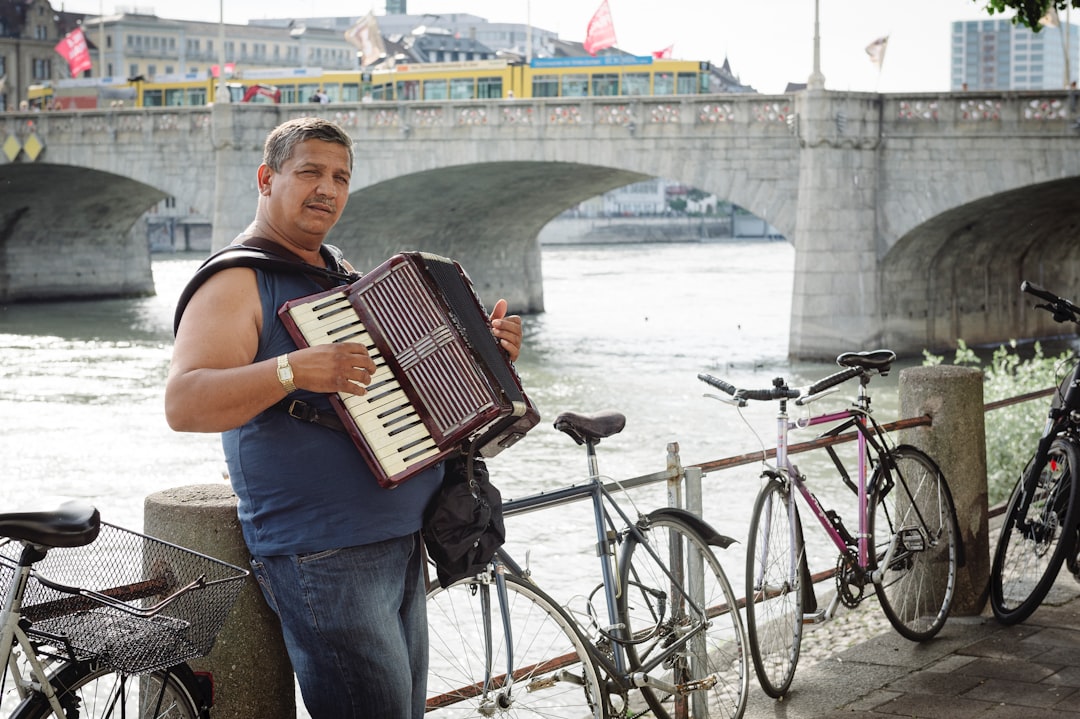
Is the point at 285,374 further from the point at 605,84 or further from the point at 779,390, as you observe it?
the point at 605,84

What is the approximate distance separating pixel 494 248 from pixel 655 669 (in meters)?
31.2

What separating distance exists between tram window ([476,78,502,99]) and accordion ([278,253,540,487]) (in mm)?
30552

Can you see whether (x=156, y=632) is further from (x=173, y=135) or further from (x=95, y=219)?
(x=95, y=219)

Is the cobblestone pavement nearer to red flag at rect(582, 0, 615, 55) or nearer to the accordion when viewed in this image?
the accordion

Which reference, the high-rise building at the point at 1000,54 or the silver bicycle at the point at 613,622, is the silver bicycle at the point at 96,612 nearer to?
the silver bicycle at the point at 613,622

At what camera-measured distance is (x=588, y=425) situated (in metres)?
3.72

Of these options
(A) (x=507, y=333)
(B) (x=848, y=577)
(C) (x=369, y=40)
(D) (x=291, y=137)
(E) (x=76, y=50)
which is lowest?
(B) (x=848, y=577)

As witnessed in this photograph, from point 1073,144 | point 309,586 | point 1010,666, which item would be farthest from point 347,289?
point 1073,144

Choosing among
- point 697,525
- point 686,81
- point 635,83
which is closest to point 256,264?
point 697,525

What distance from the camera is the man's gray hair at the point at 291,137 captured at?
2.80m

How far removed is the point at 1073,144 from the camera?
2055cm

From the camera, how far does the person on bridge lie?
2.55 m

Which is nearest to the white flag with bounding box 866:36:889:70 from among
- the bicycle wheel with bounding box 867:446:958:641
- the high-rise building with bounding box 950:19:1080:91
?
the bicycle wheel with bounding box 867:446:958:641

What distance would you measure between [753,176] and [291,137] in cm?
2184
